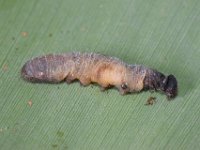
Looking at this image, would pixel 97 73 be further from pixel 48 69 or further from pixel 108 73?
pixel 48 69

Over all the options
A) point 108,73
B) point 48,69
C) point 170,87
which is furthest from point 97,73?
point 170,87

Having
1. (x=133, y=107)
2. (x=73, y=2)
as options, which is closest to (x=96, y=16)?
(x=73, y=2)

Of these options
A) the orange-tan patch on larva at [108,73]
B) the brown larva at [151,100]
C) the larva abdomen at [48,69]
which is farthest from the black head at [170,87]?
the larva abdomen at [48,69]

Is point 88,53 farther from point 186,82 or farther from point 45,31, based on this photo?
point 186,82

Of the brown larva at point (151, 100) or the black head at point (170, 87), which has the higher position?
the black head at point (170, 87)

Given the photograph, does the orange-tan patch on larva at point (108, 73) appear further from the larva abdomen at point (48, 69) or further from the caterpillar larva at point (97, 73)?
the larva abdomen at point (48, 69)

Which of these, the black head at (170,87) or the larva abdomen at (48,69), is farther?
the larva abdomen at (48,69)
